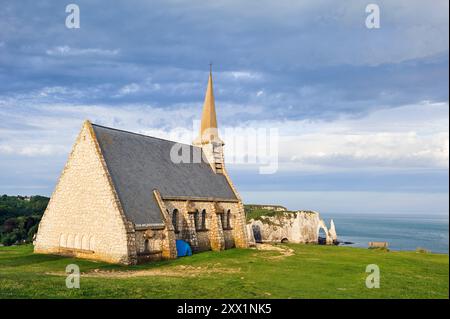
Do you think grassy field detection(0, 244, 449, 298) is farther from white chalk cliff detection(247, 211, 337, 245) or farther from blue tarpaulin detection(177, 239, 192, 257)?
white chalk cliff detection(247, 211, 337, 245)

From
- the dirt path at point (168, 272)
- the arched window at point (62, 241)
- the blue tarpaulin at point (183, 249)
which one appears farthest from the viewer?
the blue tarpaulin at point (183, 249)

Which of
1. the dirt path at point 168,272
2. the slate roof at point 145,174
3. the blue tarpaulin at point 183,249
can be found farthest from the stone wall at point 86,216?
the blue tarpaulin at point 183,249

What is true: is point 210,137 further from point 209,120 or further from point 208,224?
point 208,224

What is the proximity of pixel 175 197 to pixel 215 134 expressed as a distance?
15.2 m

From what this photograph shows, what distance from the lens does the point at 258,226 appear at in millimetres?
82312

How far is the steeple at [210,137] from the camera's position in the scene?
4634 centimetres

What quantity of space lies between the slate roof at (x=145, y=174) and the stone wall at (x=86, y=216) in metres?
0.98

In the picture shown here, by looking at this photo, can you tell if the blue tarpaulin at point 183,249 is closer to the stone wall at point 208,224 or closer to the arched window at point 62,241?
the stone wall at point 208,224

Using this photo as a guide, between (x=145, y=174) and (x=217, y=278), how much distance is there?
1466 cm

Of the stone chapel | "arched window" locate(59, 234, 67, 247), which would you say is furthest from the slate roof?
"arched window" locate(59, 234, 67, 247)

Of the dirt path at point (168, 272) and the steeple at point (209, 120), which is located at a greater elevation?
the steeple at point (209, 120)

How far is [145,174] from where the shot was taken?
33.6 metres

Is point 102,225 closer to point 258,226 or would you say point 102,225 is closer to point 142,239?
point 142,239
